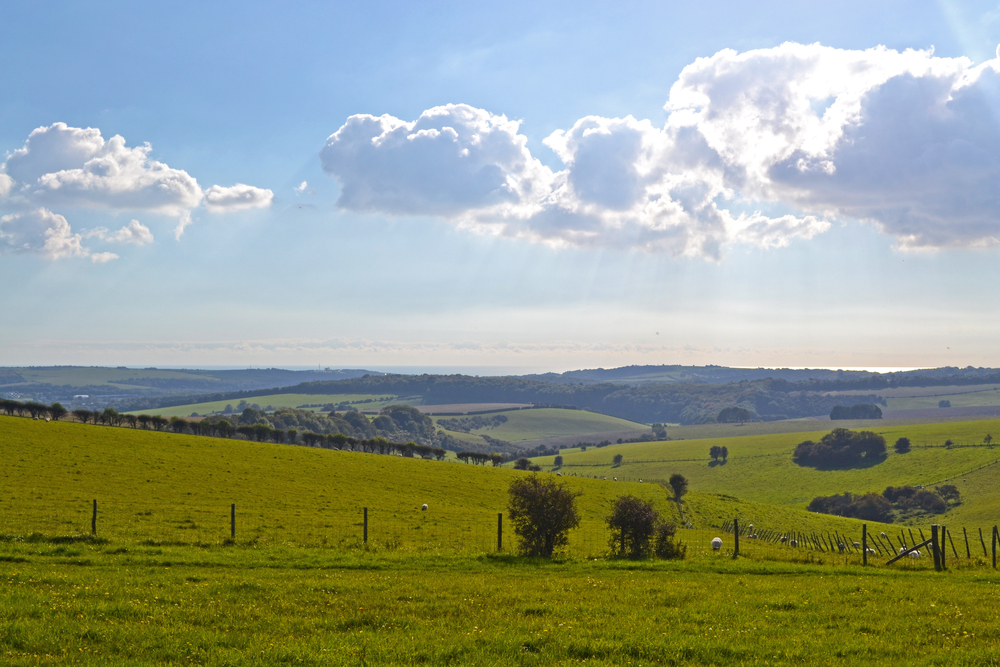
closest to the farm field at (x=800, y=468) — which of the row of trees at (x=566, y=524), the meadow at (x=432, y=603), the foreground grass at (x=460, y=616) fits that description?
the row of trees at (x=566, y=524)

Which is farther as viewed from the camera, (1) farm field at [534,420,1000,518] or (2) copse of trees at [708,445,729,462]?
(2) copse of trees at [708,445,729,462]

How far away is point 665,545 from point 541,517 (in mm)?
5071

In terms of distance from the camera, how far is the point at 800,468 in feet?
532

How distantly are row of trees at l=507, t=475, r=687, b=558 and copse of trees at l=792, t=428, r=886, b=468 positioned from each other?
157461 mm

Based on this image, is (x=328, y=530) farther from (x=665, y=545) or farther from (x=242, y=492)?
(x=242, y=492)

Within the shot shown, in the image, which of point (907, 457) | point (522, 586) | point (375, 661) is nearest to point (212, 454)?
point (522, 586)

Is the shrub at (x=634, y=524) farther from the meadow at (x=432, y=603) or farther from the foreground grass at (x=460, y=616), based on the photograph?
the foreground grass at (x=460, y=616)

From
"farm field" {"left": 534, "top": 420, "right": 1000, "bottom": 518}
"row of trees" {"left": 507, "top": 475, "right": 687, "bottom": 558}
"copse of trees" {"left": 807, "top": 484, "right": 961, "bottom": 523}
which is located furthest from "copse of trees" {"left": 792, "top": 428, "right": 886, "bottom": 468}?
"row of trees" {"left": 507, "top": 475, "right": 687, "bottom": 558}

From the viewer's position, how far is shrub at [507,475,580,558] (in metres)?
25.4

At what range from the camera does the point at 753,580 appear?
1941 centimetres

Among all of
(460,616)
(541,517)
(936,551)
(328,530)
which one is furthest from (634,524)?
(328,530)

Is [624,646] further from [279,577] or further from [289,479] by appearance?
[289,479]

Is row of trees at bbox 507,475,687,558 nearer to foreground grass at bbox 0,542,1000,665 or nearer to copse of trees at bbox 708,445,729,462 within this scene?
foreground grass at bbox 0,542,1000,665

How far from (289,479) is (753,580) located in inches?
2073
